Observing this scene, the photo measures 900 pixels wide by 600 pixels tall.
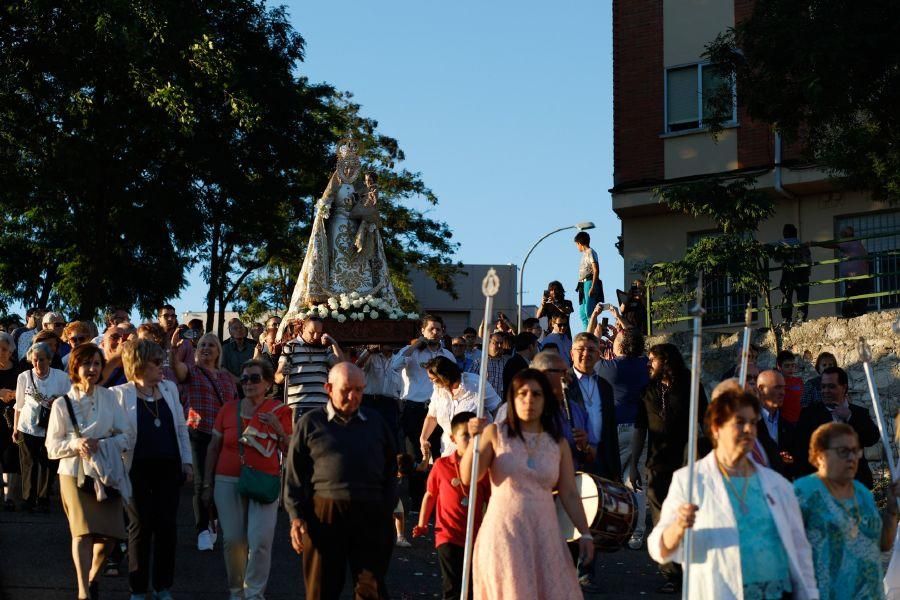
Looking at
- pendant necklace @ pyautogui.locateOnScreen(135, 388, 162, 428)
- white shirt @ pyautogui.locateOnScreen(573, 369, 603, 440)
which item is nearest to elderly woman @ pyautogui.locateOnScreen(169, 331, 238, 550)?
pendant necklace @ pyautogui.locateOnScreen(135, 388, 162, 428)

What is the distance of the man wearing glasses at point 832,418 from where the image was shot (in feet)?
39.8

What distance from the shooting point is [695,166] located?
104 feet

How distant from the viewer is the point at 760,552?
25.0ft

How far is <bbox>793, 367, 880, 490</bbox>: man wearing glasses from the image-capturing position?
1214 centimetres

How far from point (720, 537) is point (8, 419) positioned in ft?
31.6

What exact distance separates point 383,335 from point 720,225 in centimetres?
739

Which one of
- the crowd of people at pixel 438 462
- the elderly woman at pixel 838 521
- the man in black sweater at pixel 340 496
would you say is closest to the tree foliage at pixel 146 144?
the crowd of people at pixel 438 462

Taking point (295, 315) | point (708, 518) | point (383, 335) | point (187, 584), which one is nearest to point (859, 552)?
point (708, 518)

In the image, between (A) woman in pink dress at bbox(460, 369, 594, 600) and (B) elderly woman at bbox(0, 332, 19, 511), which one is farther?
(B) elderly woman at bbox(0, 332, 19, 511)

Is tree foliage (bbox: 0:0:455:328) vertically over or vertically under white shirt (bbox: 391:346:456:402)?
over

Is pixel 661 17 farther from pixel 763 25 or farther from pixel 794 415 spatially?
pixel 794 415

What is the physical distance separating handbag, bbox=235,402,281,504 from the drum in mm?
2446

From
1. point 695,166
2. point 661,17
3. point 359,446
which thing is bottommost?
point 359,446

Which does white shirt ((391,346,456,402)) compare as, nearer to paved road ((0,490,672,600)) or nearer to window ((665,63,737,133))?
paved road ((0,490,672,600))
